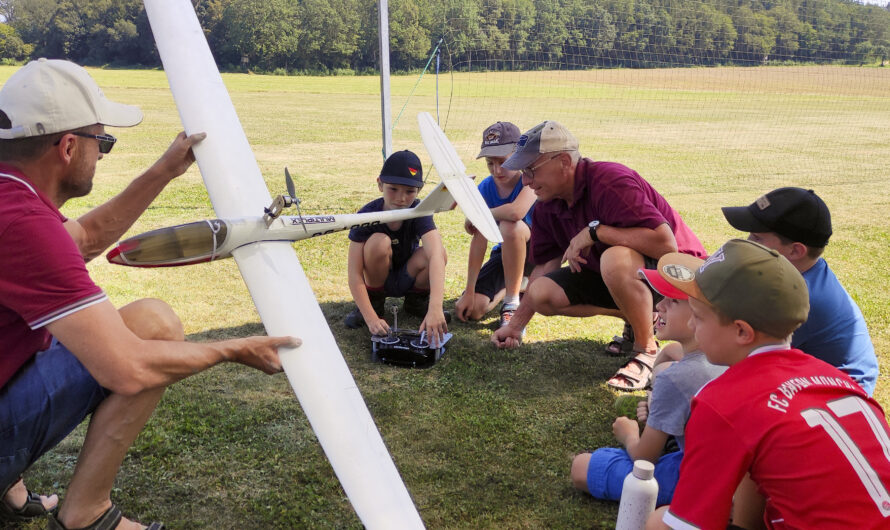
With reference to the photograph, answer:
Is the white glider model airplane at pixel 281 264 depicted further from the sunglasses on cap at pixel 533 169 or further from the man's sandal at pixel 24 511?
the man's sandal at pixel 24 511

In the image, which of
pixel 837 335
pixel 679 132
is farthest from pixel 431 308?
pixel 679 132

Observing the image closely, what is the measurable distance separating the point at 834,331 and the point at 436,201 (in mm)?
2683

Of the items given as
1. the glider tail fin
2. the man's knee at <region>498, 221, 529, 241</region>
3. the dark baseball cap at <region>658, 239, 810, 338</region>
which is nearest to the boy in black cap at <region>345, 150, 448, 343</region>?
the glider tail fin

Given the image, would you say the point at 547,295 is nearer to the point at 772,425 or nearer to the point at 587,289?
the point at 587,289

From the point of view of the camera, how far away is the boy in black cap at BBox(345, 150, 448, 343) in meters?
4.58

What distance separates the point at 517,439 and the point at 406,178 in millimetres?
2038

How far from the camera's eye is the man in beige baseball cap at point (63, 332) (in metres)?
2.06

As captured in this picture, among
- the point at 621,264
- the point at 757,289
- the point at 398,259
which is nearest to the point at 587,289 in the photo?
the point at 621,264

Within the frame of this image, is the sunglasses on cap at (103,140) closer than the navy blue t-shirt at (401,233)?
Yes

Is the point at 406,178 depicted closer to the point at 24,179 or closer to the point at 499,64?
the point at 24,179

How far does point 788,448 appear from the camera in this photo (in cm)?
178

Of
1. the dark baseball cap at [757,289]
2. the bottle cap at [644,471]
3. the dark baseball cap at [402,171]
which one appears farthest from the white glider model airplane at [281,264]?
the dark baseball cap at [757,289]

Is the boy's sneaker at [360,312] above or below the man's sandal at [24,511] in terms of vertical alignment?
below

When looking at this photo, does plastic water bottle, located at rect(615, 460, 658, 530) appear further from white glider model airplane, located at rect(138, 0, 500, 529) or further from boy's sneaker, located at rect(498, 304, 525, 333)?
boy's sneaker, located at rect(498, 304, 525, 333)
